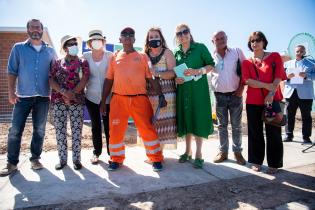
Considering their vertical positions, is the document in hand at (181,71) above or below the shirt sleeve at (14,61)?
below

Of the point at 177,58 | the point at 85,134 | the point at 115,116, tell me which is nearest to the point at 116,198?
the point at 115,116

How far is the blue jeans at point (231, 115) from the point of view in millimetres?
4695

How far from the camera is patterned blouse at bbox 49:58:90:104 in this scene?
4328 millimetres

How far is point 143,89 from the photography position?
4.37 m

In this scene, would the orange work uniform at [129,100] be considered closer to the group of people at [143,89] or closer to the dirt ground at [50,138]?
the group of people at [143,89]

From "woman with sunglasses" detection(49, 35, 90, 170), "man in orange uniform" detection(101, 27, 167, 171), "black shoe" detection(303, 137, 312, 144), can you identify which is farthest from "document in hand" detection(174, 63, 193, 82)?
"black shoe" detection(303, 137, 312, 144)

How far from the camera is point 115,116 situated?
4.32m

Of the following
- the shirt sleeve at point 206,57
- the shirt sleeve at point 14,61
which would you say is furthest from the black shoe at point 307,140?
the shirt sleeve at point 14,61

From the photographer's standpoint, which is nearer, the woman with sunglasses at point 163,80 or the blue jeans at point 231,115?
the woman with sunglasses at point 163,80

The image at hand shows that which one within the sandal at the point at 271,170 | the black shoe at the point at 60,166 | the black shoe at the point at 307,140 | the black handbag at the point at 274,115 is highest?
the black handbag at the point at 274,115

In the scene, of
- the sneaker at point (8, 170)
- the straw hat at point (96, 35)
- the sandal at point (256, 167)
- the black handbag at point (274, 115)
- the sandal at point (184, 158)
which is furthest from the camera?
the sandal at point (184, 158)

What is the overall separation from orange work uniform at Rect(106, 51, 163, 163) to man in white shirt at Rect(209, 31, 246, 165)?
120 cm

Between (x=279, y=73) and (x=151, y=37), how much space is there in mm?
1942

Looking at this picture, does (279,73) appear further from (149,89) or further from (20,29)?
(20,29)
